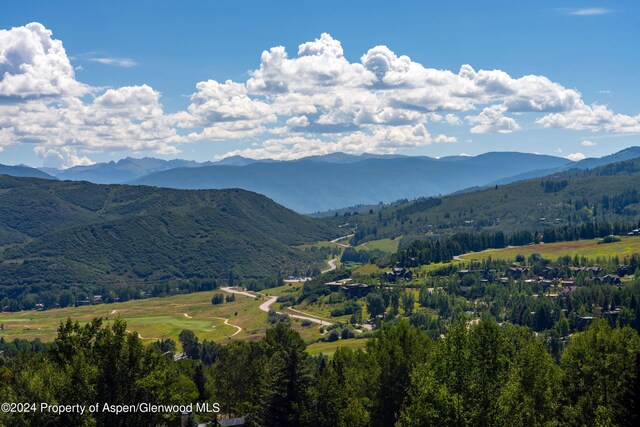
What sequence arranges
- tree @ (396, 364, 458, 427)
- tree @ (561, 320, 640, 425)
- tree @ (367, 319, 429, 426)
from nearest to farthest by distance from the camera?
tree @ (396, 364, 458, 427) → tree @ (561, 320, 640, 425) → tree @ (367, 319, 429, 426)

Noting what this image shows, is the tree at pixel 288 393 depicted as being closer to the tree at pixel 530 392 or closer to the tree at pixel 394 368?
the tree at pixel 394 368

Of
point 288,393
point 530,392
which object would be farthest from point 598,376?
point 288,393

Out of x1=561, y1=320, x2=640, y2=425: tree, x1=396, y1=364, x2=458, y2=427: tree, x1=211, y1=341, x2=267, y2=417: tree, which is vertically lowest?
x1=211, y1=341, x2=267, y2=417: tree

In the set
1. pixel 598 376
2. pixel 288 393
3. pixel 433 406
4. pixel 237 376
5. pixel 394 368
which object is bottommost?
pixel 237 376

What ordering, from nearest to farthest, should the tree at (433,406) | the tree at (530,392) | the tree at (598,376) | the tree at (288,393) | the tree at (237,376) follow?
the tree at (433,406) → the tree at (530,392) → the tree at (598,376) → the tree at (288,393) → the tree at (237,376)

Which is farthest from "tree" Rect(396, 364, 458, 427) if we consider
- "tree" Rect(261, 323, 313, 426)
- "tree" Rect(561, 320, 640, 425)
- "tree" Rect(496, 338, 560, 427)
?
"tree" Rect(261, 323, 313, 426)

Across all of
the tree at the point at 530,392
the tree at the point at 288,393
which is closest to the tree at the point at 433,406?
the tree at the point at 530,392

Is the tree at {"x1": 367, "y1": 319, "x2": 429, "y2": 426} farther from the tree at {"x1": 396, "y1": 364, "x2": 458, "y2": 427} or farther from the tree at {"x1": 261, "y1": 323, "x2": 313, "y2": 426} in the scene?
the tree at {"x1": 396, "y1": 364, "x2": 458, "y2": 427}

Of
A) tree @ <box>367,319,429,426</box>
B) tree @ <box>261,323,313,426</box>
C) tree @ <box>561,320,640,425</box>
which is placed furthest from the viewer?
tree @ <box>367,319,429,426</box>

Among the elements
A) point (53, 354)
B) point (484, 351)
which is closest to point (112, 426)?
point (53, 354)

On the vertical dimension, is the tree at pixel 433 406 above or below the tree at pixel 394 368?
above

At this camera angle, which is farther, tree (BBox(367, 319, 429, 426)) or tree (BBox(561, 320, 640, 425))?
tree (BBox(367, 319, 429, 426))

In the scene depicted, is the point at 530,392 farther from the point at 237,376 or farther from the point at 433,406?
the point at 237,376

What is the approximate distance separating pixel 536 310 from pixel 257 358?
393 ft
